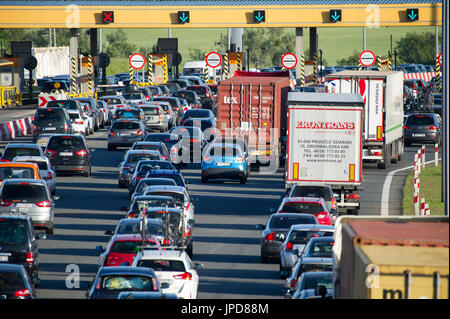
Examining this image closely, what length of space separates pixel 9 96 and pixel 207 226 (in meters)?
45.4

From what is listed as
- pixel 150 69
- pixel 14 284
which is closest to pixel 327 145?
pixel 14 284

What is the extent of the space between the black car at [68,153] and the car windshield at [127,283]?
2279cm

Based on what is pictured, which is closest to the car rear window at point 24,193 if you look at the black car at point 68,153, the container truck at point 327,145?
the container truck at point 327,145

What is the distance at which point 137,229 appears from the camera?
82.3 ft

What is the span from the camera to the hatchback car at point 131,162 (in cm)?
3950

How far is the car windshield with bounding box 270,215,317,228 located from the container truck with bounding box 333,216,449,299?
10.9m

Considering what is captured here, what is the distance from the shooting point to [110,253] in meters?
23.1

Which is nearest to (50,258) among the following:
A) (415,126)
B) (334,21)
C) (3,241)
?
(3,241)

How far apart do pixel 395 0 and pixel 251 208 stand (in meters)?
34.9

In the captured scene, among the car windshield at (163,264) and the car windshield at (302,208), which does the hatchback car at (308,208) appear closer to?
the car windshield at (302,208)

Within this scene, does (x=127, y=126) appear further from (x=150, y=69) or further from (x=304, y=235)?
(x=150, y=69)

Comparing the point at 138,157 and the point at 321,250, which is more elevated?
the point at 138,157

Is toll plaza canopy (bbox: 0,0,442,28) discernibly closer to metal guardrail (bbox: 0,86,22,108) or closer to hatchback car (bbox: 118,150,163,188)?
metal guardrail (bbox: 0,86,22,108)

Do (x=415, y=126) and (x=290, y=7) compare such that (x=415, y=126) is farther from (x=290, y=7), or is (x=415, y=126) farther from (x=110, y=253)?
(x=110, y=253)
